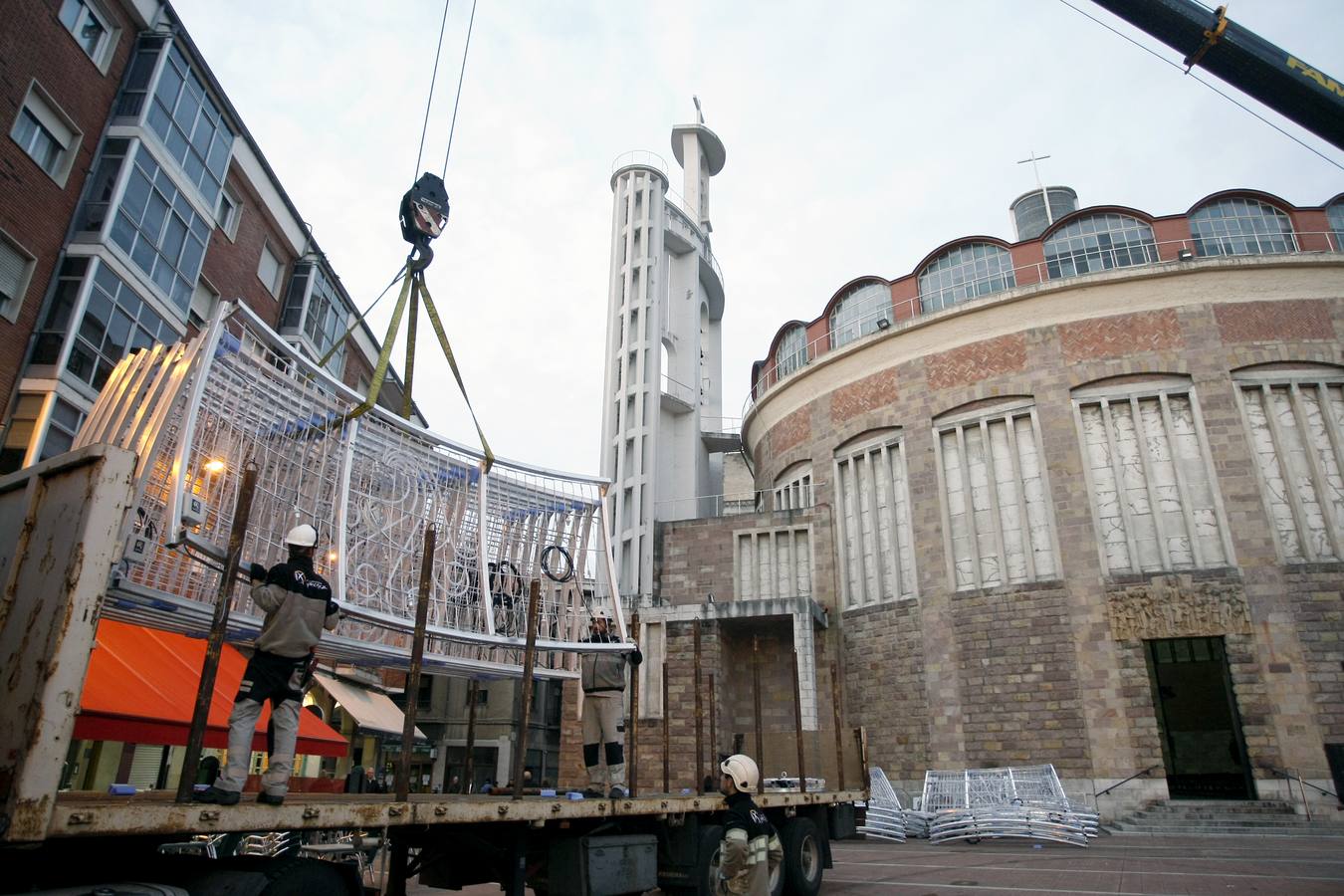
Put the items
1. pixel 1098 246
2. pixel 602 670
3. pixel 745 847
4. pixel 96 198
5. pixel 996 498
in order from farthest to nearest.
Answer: pixel 1098 246, pixel 996 498, pixel 96 198, pixel 602 670, pixel 745 847

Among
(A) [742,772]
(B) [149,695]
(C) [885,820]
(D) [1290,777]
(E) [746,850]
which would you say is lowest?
(C) [885,820]

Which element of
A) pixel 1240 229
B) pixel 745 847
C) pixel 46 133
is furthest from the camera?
pixel 1240 229

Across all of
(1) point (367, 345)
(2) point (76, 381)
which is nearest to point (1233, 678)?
(2) point (76, 381)

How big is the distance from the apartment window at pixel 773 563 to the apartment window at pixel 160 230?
17.5 meters

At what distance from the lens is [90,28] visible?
17.5 metres

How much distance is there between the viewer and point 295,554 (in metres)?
5.39

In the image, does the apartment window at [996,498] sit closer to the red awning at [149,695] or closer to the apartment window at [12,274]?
the red awning at [149,695]

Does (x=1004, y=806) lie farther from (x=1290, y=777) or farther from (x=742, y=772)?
(x=742, y=772)

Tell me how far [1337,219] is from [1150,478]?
10367 mm

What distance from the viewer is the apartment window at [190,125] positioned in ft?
60.8

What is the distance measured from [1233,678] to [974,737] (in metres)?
6.16

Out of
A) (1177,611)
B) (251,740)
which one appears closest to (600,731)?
(251,740)

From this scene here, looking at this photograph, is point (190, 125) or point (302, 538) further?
point (190, 125)

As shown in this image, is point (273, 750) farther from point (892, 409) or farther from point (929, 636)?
point (892, 409)
